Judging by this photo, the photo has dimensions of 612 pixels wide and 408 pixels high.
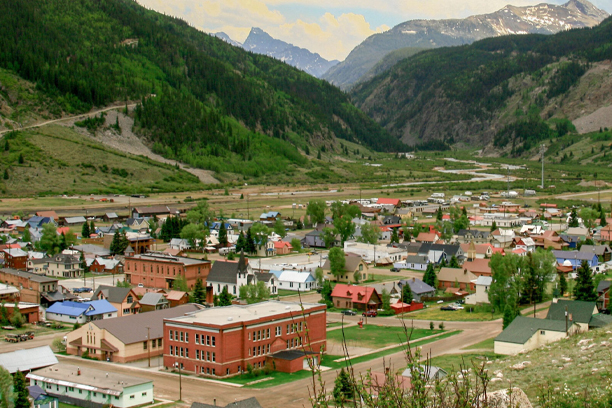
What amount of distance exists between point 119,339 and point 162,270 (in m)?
22.5

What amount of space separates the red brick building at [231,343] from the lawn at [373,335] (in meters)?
4.36

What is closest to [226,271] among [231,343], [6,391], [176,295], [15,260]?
[176,295]

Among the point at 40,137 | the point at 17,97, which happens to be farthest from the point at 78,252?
the point at 17,97

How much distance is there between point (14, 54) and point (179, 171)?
5593cm

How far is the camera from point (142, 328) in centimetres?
4641

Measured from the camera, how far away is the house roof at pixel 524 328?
4247 centimetres

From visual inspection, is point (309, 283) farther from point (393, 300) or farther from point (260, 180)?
point (260, 180)

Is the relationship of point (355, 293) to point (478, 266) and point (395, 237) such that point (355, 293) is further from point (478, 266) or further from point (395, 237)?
point (395, 237)

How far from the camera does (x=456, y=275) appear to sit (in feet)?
224

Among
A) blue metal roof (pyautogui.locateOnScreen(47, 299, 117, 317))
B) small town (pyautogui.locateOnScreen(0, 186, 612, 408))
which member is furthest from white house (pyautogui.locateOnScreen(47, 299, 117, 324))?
small town (pyautogui.locateOnScreen(0, 186, 612, 408))

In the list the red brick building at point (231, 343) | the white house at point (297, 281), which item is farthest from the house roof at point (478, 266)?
the red brick building at point (231, 343)

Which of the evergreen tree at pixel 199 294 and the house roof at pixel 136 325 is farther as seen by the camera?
the evergreen tree at pixel 199 294

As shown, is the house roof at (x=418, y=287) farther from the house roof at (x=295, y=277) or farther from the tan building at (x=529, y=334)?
the tan building at (x=529, y=334)

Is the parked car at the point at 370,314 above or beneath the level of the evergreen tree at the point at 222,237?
beneath
